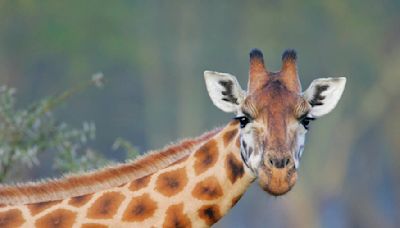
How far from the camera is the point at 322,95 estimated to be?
7.67 m

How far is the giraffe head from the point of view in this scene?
7.19 metres

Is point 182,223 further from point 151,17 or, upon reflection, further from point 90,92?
point 151,17

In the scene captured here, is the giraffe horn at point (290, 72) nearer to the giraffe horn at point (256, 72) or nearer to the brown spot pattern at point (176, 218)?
the giraffe horn at point (256, 72)

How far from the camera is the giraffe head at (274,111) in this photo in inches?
283

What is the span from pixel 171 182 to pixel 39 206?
79 centimetres

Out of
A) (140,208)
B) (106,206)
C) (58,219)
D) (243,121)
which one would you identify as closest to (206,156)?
(243,121)

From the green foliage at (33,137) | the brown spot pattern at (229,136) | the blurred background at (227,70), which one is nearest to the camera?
the brown spot pattern at (229,136)

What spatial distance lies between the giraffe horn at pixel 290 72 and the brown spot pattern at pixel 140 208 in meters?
1.04

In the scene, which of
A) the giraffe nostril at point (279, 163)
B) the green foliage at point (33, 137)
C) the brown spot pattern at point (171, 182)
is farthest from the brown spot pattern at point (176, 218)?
the green foliage at point (33, 137)

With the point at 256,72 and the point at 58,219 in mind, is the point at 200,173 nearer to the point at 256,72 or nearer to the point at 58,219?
the point at 256,72

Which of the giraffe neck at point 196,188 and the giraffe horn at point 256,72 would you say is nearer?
the giraffe neck at point 196,188

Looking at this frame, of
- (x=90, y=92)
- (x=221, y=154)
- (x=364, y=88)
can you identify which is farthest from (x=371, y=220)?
(x=221, y=154)

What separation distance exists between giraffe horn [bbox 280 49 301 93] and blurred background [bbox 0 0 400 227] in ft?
47.4

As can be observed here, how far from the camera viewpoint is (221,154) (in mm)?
7703
